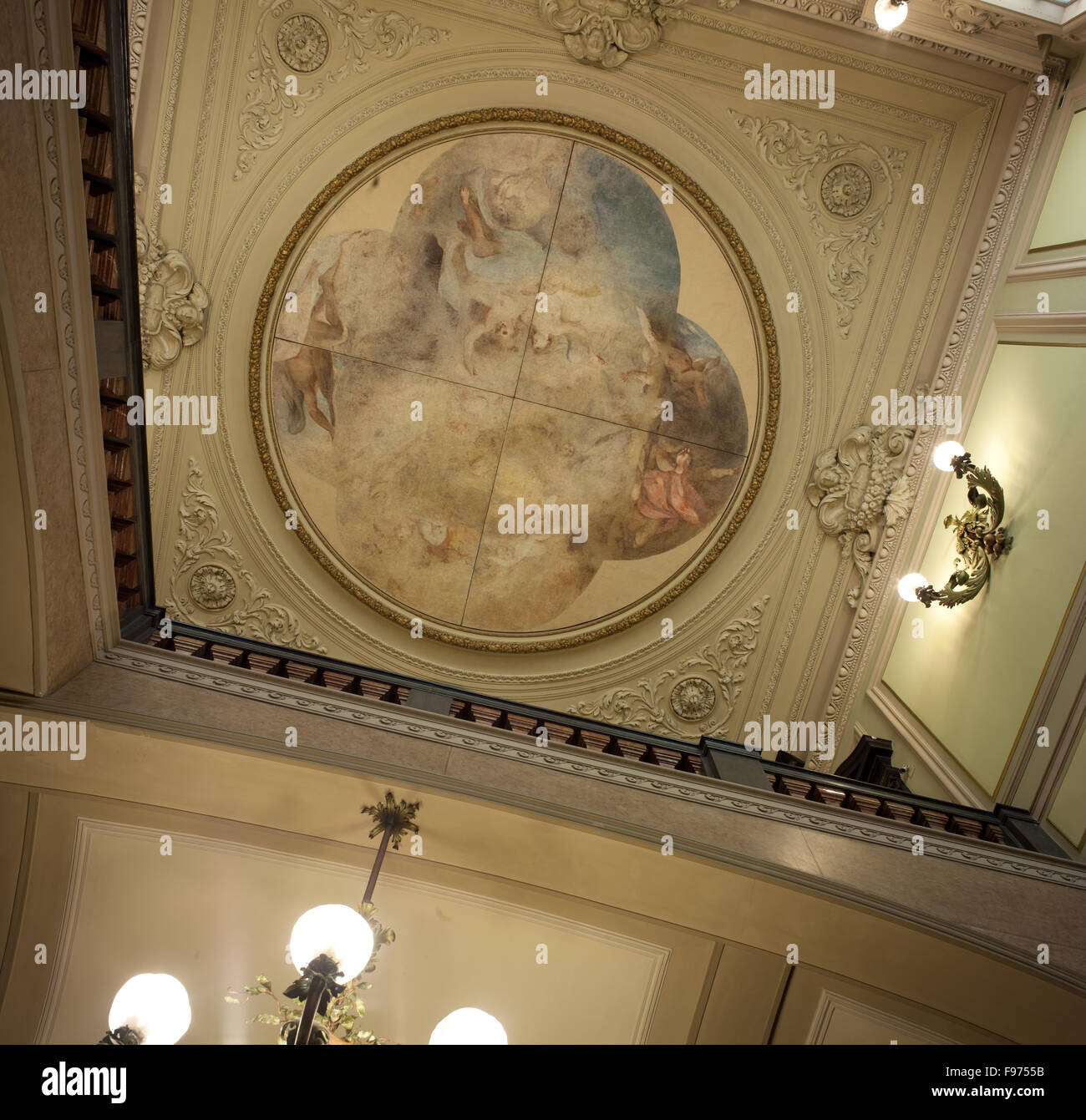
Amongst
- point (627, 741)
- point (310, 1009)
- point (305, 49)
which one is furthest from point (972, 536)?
point (305, 49)

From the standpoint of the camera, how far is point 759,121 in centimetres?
834

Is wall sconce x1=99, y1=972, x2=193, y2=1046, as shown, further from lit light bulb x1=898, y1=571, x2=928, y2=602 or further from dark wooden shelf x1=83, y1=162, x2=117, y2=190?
lit light bulb x1=898, y1=571, x2=928, y2=602

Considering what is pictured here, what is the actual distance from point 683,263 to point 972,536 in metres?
3.79

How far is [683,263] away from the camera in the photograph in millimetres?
8758

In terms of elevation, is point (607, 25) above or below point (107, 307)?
above

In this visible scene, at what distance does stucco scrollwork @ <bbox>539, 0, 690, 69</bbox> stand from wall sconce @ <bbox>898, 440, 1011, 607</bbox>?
450cm

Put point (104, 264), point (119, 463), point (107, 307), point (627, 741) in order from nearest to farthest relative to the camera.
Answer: point (104, 264), point (107, 307), point (119, 463), point (627, 741)

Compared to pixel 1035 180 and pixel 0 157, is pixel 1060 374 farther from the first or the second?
pixel 0 157

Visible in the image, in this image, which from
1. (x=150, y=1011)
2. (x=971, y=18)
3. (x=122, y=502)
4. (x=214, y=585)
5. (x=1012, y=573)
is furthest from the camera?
(x=214, y=585)

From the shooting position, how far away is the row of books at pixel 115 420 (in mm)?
→ 4539

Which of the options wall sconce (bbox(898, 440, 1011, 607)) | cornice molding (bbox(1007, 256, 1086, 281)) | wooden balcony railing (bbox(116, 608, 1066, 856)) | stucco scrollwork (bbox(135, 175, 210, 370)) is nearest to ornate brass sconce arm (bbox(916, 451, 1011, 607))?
wall sconce (bbox(898, 440, 1011, 607))

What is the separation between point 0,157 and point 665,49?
6575 millimetres

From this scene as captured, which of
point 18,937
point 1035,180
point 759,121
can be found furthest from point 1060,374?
point 18,937

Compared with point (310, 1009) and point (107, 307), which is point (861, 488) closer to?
point (107, 307)
